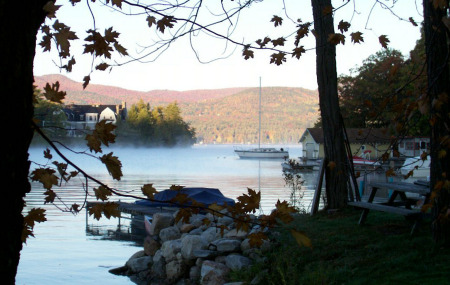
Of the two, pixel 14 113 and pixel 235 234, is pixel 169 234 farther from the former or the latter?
pixel 14 113

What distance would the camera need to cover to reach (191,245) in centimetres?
1163

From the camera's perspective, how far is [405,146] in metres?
71.2

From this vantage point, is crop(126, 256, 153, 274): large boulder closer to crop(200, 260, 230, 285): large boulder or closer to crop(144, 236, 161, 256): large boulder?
crop(144, 236, 161, 256): large boulder

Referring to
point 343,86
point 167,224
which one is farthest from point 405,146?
point 167,224

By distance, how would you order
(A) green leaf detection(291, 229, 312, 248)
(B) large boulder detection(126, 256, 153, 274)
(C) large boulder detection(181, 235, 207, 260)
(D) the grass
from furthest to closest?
(B) large boulder detection(126, 256, 153, 274) < (C) large boulder detection(181, 235, 207, 260) < (D) the grass < (A) green leaf detection(291, 229, 312, 248)

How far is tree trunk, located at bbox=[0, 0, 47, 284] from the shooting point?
245 centimetres

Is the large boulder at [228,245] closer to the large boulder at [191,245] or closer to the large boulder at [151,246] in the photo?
the large boulder at [191,245]

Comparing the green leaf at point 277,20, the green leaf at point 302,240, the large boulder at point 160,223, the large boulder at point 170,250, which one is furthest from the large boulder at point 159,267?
the green leaf at point 302,240

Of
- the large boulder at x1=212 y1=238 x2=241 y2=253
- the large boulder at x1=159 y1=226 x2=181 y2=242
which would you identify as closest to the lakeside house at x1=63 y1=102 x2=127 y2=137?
the large boulder at x1=159 y1=226 x2=181 y2=242

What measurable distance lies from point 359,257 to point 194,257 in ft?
13.5

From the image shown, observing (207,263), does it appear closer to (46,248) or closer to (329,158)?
(329,158)

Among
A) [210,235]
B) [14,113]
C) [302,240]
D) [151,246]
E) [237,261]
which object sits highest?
[14,113]

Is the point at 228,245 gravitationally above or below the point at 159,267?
above

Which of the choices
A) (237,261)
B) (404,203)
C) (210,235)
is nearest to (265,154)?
(210,235)
